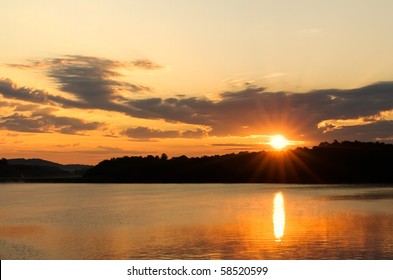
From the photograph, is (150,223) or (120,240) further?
(150,223)

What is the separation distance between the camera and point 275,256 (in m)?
38.0

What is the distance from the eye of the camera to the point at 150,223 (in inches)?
2544
